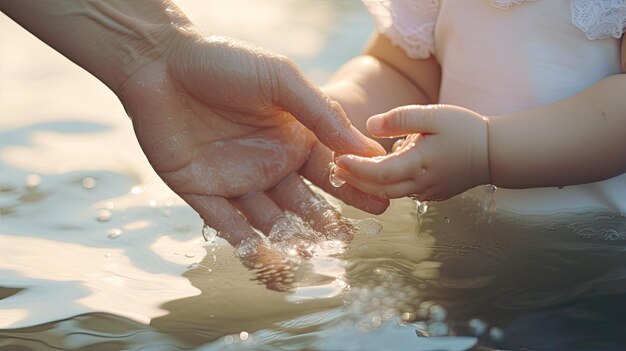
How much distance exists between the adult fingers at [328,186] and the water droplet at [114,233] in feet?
1.02

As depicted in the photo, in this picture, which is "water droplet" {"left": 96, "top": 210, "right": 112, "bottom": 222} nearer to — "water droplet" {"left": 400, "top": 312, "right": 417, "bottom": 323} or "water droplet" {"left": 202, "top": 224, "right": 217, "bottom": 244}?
"water droplet" {"left": 202, "top": 224, "right": 217, "bottom": 244}

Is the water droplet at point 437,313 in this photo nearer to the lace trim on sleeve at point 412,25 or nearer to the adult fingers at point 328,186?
the adult fingers at point 328,186

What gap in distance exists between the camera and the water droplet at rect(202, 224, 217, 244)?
4.86 ft

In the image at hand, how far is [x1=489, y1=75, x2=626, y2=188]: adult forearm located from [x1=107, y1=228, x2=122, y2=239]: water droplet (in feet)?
1.97

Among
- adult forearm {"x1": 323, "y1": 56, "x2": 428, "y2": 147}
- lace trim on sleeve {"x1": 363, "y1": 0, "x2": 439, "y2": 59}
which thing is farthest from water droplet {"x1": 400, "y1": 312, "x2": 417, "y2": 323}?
lace trim on sleeve {"x1": 363, "y1": 0, "x2": 439, "y2": 59}

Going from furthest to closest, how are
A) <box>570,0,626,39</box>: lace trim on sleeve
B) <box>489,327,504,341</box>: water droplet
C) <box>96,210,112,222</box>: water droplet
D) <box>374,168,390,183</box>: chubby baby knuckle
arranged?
1. <box>96,210,112,222</box>: water droplet
2. <box>570,0,626,39</box>: lace trim on sleeve
3. <box>374,168,390,183</box>: chubby baby knuckle
4. <box>489,327,504,341</box>: water droplet

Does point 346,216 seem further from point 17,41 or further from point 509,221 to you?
point 17,41

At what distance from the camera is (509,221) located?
153cm

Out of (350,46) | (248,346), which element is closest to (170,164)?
(248,346)

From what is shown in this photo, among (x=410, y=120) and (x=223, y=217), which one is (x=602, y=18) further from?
(x=223, y=217)

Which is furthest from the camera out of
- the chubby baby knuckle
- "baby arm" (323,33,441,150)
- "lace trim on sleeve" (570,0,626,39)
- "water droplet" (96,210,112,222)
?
"baby arm" (323,33,441,150)

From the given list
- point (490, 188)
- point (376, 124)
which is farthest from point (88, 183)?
point (490, 188)

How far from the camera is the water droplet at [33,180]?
5.61 ft

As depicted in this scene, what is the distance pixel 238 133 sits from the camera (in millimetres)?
1507
